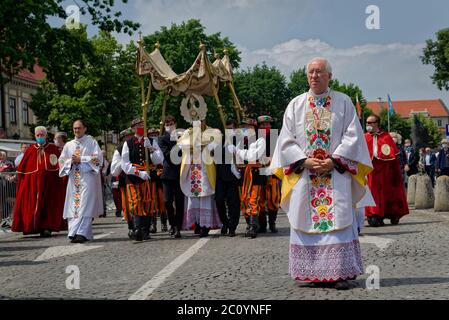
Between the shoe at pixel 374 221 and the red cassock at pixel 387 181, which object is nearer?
the shoe at pixel 374 221

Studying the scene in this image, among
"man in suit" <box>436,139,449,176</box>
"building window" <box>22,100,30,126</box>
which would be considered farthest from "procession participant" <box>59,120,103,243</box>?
"building window" <box>22,100,30,126</box>

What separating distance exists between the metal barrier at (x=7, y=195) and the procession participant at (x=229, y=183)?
20.8 ft

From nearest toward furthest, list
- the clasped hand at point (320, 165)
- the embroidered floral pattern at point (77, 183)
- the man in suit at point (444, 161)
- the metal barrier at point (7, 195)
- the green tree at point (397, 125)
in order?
the clasped hand at point (320, 165) < the embroidered floral pattern at point (77, 183) < the metal barrier at point (7, 195) < the man in suit at point (444, 161) < the green tree at point (397, 125)

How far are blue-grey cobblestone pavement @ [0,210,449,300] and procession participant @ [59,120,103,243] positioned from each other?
387 mm

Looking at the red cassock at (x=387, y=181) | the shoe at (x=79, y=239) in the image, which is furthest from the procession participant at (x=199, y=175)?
the red cassock at (x=387, y=181)

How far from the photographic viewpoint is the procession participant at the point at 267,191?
12.6 m

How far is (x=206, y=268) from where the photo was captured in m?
8.42

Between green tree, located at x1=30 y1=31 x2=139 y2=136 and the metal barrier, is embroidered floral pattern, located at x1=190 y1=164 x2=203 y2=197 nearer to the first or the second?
the metal barrier

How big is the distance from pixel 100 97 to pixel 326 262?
44911 millimetres

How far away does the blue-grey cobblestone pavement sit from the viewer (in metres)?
6.71

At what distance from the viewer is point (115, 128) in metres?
52.3

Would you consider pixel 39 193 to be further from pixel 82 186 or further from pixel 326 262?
pixel 326 262

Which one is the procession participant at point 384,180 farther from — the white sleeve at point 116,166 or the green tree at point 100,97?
the green tree at point 100,97

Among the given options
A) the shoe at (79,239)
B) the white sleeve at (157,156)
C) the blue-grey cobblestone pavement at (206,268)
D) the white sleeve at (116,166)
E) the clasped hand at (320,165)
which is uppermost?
the white sleeve at (157,156)
